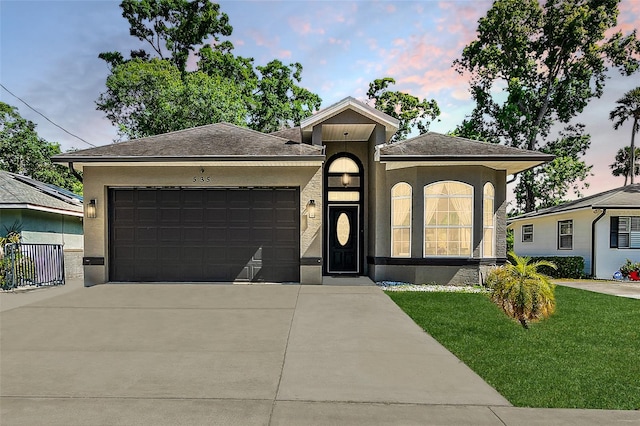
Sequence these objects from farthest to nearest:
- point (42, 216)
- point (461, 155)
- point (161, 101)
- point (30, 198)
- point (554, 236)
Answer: point (161, 101), point (554, 236), point (42, 216), point (30, 198), point (461, 155)

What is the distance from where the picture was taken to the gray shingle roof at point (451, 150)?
36.2 ft

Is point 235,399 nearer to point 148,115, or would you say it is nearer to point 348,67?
point 348,67

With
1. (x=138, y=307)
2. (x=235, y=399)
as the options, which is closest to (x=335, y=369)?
(x=235, y=399)

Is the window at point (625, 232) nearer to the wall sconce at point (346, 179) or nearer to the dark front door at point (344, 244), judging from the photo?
the dark front door at point (344, 244)

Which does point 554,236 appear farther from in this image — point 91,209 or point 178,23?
point 178,23

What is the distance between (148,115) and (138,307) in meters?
19.8

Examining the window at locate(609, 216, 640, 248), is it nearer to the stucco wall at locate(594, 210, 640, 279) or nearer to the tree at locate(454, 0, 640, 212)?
the stucco wall at locate(594, 210, 640, 279)

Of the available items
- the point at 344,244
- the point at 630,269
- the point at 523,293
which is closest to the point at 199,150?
the point at 344,244

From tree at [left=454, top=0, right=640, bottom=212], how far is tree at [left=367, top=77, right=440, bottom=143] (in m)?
3.46

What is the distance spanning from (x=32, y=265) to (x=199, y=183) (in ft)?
19.1

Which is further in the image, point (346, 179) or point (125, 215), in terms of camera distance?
point (346, 179)

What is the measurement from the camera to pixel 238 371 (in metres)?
4.54

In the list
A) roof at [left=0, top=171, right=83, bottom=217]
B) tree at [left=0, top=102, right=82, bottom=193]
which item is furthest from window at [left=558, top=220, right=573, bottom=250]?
tree at [left=0, top=102, right=82, bottom=193]

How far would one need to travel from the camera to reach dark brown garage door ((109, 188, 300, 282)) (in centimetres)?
1135
